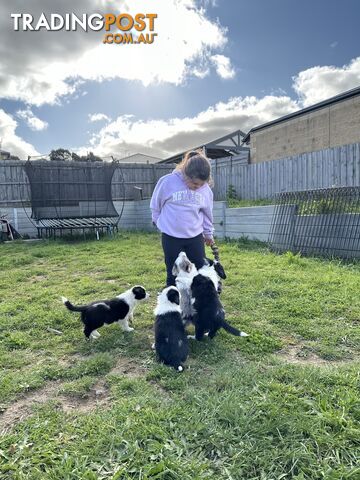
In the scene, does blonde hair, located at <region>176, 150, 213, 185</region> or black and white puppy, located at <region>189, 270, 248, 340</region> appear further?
blonde hair, located at <region>176, 150, 213, 185</region>

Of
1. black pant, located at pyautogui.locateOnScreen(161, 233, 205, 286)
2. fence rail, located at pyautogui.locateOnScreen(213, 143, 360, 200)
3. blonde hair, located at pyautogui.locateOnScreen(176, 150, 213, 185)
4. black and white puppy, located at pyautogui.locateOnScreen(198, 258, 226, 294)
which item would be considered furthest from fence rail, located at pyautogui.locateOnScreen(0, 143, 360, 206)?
blonde hair, located at pyautogui.locateOnScreen(176, 150, 213, 185)

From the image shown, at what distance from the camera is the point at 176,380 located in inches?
103

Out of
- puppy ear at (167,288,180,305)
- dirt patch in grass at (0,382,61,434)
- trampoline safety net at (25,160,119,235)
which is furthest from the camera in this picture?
trampoline safety net at (25,160,119,235)

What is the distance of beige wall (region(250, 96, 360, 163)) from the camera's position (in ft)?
49.1

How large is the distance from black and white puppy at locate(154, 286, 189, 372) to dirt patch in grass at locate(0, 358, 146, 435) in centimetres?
25

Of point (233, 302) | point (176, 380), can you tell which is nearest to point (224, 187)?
point (233, 302)

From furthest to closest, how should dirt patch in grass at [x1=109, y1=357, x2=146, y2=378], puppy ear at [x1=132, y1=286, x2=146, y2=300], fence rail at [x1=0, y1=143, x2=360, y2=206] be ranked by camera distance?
fence rail at [x1=0, y1=143, x2=360, y2=206], puppy ear at [x1=132, y1=286, x2=146, y2=300], dirt patch in grass at [x1=109, y1=357, x2=146, y2=378]

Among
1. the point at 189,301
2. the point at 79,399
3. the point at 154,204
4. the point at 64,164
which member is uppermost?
the point at 64,164

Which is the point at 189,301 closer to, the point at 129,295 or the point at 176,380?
the point at 129,295

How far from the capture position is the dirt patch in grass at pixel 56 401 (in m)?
2.28

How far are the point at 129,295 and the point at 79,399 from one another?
4.71ft

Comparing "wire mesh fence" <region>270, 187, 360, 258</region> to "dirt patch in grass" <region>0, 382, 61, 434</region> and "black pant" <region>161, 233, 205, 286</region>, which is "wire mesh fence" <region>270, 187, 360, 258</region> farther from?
"dirt patch in grass" <region>0, 382, 61, 434</region>

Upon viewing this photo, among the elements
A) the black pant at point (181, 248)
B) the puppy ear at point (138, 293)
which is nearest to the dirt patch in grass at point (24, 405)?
the puppy ear at point (138, 293)

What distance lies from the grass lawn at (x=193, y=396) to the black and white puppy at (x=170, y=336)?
0.35 feet
